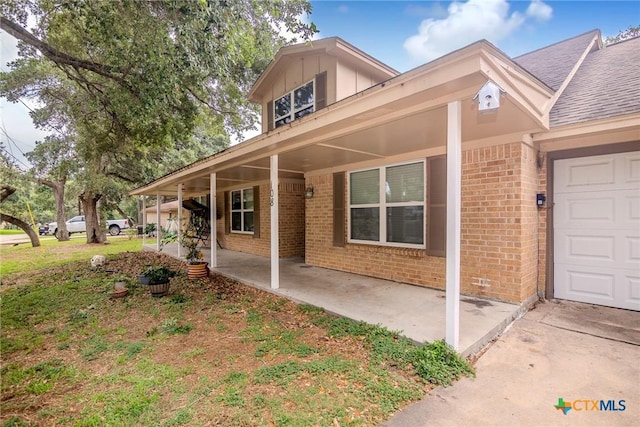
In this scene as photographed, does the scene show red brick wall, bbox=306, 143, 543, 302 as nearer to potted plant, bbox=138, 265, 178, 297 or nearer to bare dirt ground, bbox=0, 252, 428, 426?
bare dirt ground, bbox=0, 252, 428, 426

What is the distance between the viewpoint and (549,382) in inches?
104

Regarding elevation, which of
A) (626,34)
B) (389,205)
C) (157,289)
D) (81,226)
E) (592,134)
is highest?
(626,34)

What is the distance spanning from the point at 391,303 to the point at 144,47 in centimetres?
544

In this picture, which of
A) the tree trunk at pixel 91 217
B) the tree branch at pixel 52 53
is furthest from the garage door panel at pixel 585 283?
the tree trunk at pixel 91 217

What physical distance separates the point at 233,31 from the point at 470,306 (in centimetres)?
527

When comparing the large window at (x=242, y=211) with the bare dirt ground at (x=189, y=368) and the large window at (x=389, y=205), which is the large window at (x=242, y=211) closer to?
the large window at (x=389, y=205)

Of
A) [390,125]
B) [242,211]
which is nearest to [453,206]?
[390,125]

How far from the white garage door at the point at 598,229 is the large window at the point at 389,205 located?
81.1 inches

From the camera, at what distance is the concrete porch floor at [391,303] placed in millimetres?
3440

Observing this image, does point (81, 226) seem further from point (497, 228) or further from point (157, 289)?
point (497, 228)

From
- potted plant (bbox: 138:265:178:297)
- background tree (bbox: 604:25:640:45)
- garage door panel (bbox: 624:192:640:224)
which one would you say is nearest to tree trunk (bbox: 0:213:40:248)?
potted plant (bbox: 138:265:178:297)

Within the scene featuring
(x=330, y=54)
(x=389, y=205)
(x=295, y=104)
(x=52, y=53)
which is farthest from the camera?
(x=295, y=104)

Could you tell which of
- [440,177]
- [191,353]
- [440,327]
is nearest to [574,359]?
[440,327]

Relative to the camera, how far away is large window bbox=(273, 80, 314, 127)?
7.35 m
